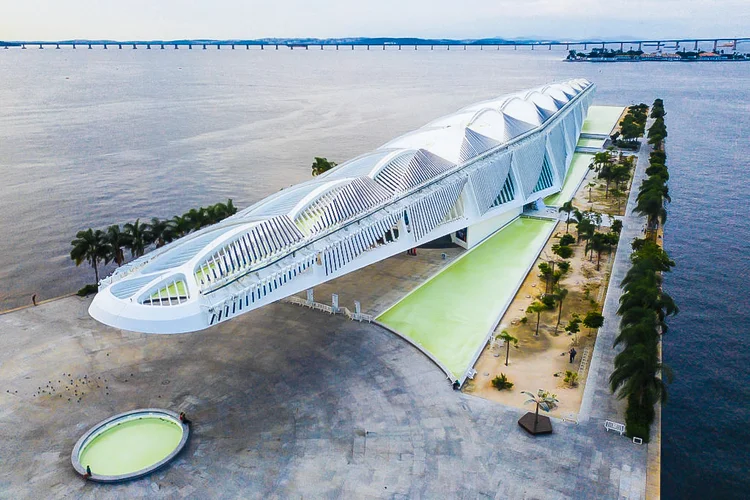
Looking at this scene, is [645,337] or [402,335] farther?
[402,335]

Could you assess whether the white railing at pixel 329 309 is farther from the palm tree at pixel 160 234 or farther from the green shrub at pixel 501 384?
the palm tree at pixel 160 234

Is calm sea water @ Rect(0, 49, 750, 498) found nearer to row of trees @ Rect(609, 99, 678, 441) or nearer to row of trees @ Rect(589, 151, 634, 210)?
row of trees @ Rect(609, 99, 678, 441)

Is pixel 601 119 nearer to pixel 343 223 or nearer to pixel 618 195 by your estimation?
pixel 618 195

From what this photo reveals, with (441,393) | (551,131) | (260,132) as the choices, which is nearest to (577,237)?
(551,131)

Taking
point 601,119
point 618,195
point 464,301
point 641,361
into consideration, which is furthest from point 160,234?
point 601,119

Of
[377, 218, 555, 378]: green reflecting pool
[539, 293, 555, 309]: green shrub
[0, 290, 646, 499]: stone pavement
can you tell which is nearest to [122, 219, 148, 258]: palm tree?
[0, 290, 646, 499]: stone pavement

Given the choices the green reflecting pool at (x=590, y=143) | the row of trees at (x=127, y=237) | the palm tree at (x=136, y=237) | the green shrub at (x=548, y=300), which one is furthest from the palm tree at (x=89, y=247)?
the green reflecting pool at (x=590, y=143)

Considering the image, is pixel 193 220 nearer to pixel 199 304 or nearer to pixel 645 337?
pixel 199 304
